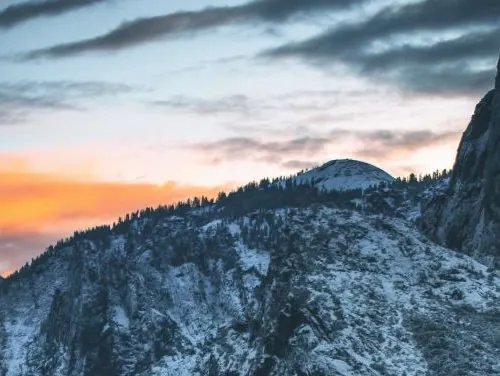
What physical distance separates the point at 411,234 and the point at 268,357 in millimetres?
22227

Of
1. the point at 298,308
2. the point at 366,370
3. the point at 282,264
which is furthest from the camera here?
the point at 282,264

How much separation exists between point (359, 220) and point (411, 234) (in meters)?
5.69

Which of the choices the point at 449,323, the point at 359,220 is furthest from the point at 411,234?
the point at 449,323

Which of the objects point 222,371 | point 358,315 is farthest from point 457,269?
point 222,371

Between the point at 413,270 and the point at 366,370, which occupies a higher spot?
the point at 413,270

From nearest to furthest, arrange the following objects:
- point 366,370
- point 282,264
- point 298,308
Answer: point 366,370
point 298,308
point 282,264

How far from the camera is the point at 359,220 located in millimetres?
171500

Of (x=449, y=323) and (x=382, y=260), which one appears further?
(x=382, y=260)

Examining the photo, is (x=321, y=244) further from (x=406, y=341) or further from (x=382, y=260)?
(x=406, y=341)

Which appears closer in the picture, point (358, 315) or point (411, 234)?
point (358, 315)

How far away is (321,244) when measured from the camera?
544 ft

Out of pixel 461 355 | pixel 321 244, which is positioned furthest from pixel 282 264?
pixel 461 355

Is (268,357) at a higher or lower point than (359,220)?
lower

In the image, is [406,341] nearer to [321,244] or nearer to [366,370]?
[366,370]
